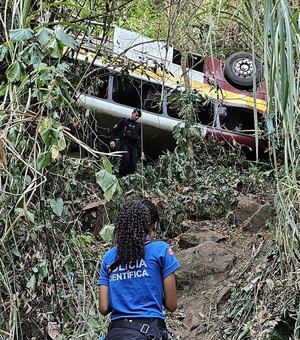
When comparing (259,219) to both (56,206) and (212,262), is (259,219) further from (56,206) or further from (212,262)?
Answer: (56,206)

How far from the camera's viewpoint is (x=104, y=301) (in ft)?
9.14

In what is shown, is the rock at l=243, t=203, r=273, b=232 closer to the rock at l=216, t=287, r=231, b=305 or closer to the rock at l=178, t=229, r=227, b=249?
the rock at l=178, t=229, r=227, b=249

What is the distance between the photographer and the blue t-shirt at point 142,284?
8.79 feet

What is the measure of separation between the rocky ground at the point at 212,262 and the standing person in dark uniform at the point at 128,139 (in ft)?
5.70

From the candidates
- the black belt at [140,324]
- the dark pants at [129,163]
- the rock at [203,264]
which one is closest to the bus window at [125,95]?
the dark pants at [129,163]

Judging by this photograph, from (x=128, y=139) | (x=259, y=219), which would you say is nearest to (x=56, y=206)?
(x=259, y=219)

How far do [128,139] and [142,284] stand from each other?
234 inches

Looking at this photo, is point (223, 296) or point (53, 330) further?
point (223, 296)

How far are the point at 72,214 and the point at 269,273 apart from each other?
4.58 ft

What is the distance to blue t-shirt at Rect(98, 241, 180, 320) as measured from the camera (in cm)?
268

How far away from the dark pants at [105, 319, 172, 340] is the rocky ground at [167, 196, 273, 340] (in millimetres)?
1499

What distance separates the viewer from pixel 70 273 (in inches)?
135

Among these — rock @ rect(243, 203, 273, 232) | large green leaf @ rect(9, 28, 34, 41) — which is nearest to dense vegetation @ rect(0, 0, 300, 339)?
large green leaf @ rect(9, 28, 34, 41)

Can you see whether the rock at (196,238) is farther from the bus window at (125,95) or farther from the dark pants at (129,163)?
the bus window at (125,95)
